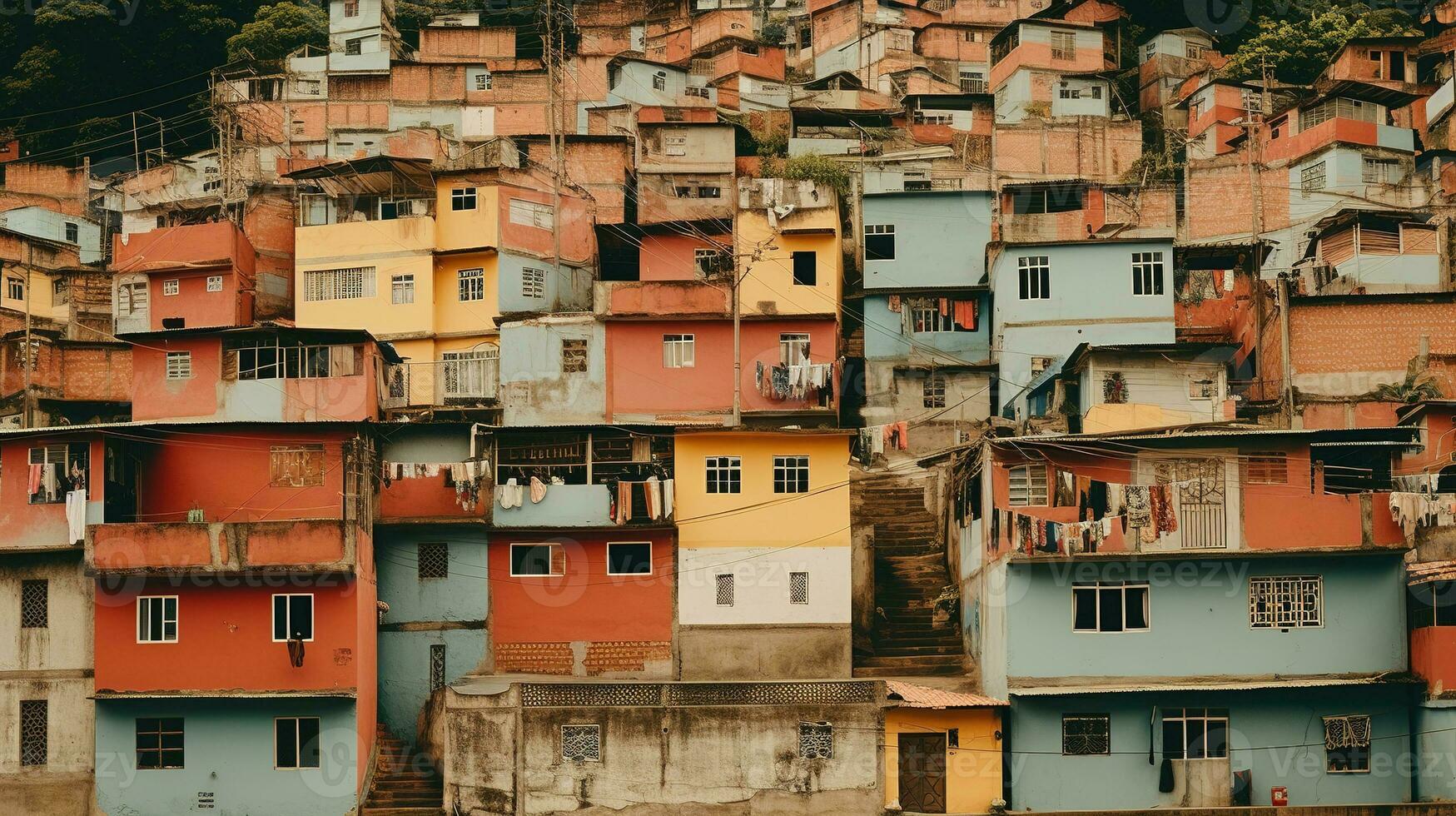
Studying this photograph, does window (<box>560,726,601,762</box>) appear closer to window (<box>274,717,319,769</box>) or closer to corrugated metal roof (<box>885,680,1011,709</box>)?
window (<box>274,717,319,769</box>)

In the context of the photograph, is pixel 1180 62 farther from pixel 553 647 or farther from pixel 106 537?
pixel 106 537

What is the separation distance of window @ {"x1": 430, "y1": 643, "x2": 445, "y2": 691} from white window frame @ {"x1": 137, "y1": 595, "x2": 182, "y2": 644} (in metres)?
5.37

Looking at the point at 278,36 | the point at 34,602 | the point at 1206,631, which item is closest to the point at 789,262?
the point at 1206,631

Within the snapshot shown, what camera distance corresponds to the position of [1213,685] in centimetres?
3381

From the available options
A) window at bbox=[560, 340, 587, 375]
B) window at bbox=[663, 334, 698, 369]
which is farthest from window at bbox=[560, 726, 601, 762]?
window at bbox=[663, 334, 698, 369]

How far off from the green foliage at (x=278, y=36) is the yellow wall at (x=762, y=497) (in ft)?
141

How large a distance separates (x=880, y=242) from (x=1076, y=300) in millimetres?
7312

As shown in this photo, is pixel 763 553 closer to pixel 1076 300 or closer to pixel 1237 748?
pixel 1237 748

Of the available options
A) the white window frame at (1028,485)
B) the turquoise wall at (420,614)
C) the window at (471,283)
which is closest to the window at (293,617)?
the turquoise wall at (420,614)

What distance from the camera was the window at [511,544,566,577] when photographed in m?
38.8

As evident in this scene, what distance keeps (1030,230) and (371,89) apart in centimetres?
2997

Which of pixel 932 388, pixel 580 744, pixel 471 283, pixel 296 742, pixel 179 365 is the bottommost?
pixel 296 742

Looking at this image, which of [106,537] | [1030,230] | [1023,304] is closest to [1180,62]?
[1030,230]

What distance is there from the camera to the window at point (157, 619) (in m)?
35.9
